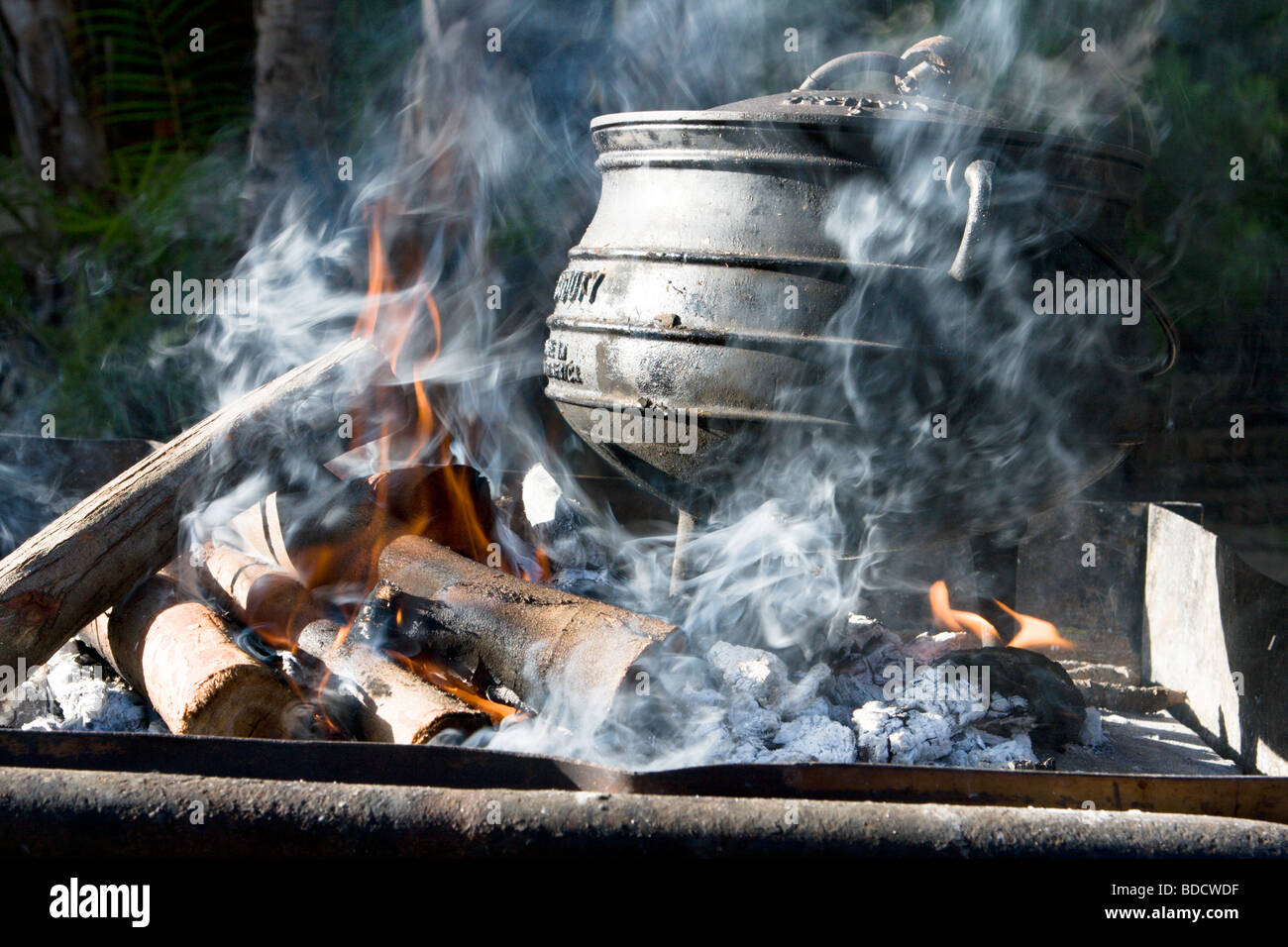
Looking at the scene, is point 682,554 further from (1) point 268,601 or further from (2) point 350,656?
(1) point 268,601

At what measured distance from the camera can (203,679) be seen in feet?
6.28

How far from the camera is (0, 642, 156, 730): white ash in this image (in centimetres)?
223

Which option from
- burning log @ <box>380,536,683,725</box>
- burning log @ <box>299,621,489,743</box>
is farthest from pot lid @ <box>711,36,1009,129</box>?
burning log @ <box>299,621,489,743</box>

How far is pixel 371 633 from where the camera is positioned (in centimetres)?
216

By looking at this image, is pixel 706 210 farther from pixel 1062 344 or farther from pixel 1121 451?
pixel 1121 451

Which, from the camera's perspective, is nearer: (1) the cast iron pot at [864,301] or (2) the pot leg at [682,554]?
(1) the cast iron pot at [864,301]

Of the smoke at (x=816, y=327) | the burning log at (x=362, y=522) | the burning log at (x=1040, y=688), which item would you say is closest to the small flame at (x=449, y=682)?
the smoke at (x=816, y=327)

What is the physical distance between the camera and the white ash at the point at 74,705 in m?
2.23

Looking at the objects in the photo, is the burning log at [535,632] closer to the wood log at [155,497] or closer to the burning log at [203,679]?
the burning log at [203,679]

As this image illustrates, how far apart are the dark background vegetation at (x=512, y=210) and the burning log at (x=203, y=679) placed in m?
2.21

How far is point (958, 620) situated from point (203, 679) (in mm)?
1925

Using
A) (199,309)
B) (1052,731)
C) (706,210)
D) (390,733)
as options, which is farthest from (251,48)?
(1052,731)

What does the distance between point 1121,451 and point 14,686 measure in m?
2.42

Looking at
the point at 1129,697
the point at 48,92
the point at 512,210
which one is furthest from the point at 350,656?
the point at 48,92
